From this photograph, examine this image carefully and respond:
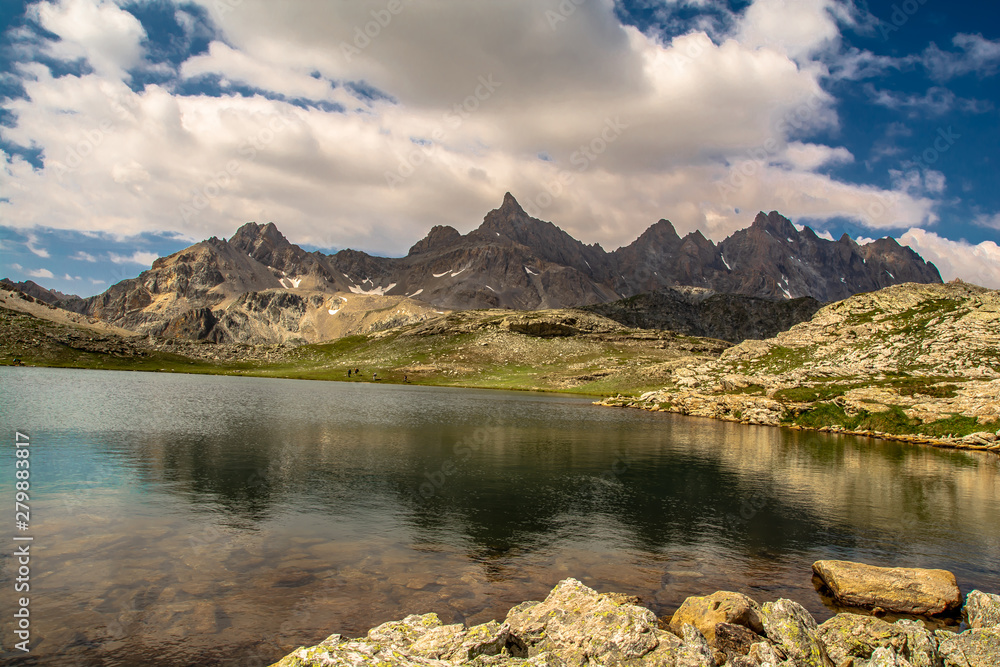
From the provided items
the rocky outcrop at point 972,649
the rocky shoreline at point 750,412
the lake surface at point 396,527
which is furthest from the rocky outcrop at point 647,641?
the rocky shoreline at point 750,412

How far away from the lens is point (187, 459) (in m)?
41.6

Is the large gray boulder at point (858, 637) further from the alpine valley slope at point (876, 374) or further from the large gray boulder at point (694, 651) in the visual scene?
the alpine valley slope at point (876, 374)

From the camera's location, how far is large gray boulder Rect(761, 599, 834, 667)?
14906mm

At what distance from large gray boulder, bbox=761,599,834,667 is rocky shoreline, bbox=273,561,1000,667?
0.03 meters

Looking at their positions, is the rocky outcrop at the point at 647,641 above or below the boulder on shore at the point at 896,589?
above

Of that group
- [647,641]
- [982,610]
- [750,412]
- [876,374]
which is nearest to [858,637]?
[982,610]

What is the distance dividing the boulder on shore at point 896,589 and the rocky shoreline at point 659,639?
133 centimetres

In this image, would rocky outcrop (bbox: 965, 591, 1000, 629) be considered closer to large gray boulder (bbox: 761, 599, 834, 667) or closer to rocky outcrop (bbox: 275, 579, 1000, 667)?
rocky outcrop (bbox: 275, 579, 1000, 667)

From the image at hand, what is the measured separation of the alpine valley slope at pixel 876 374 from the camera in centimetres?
7456

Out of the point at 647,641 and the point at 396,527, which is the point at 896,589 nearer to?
the point at 647,641

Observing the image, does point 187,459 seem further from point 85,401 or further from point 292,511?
point 85,401

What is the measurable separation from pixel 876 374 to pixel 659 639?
11784cm

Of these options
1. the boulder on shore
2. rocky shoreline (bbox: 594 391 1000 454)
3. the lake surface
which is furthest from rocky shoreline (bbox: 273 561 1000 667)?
rocky shoreline (bbox: 594 391 1000 454)

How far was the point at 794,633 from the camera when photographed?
15.4m
